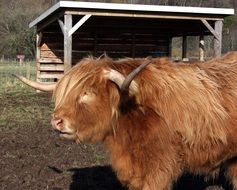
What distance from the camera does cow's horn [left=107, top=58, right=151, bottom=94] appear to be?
12.9 ft

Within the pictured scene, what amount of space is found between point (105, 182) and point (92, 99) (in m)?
2.17

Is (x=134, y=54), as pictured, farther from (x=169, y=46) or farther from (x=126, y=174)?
(x=126, y=174)

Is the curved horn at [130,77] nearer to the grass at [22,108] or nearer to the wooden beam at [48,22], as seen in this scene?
the grass at [22,108]

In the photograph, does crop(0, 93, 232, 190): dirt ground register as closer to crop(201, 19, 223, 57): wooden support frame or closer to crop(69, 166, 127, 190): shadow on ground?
crop(69, 166, 127, 190): shadow on ground

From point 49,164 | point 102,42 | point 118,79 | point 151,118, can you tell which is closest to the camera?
point 118,79

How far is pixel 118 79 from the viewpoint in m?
4.03

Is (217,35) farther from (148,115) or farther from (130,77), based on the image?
(130,77)

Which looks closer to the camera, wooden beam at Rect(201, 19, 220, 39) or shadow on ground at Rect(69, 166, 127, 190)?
shadow on ground at Rect(69, 166, 127, 190)

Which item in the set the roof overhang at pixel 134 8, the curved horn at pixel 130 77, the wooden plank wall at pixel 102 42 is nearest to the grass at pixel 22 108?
the wooden plank wall at pixel 102 42

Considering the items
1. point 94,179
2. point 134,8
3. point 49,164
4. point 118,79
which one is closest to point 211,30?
point 134,8

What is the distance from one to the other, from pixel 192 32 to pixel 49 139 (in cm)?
1068

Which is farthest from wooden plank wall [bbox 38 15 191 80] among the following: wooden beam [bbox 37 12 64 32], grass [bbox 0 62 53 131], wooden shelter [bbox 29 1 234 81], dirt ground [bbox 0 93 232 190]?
dirt ground [bbox 0 93 232 190]

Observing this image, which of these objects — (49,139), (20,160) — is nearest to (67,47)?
(49,139)

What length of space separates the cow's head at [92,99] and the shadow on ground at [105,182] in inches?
70.2
